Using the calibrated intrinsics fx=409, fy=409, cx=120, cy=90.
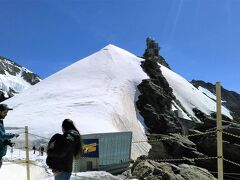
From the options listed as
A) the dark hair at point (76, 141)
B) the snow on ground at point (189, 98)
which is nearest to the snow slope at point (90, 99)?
the snow on ground at point (189, 98)

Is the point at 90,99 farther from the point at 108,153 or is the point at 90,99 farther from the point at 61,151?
the point at 61,151

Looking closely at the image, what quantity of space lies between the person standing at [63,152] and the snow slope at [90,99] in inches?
1665

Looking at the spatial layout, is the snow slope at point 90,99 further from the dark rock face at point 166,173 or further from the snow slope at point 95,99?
the dark rock face at point 166,173

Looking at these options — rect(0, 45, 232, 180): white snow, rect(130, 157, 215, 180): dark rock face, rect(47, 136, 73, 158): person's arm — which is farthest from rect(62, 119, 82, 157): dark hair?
rect(0, 45, 232, 180): white snow

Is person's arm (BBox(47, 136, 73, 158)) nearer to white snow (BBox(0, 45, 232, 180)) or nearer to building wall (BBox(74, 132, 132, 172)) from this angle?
building wall (BBox(74, 132, 132, 172))

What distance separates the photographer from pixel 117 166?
28.1 meters

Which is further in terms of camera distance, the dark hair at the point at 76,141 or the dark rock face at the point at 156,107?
the dark rock face at the point at 156,107

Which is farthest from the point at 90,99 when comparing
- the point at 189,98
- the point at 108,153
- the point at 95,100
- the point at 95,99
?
the point at 108,153

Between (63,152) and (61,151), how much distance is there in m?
0.04

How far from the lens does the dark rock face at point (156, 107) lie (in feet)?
235

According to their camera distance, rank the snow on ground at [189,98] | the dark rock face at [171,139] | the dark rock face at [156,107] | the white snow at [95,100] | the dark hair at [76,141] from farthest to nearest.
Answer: the snow on ground at [189,98], the dark rock face at [156,107], the white snow at [95,100], the dark rock face at [171,139], the dark hair at [76,141]

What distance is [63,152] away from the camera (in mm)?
6680

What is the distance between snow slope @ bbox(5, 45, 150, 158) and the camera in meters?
55.8

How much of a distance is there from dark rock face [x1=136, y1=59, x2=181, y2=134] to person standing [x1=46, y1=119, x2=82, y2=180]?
6267 centimetres
